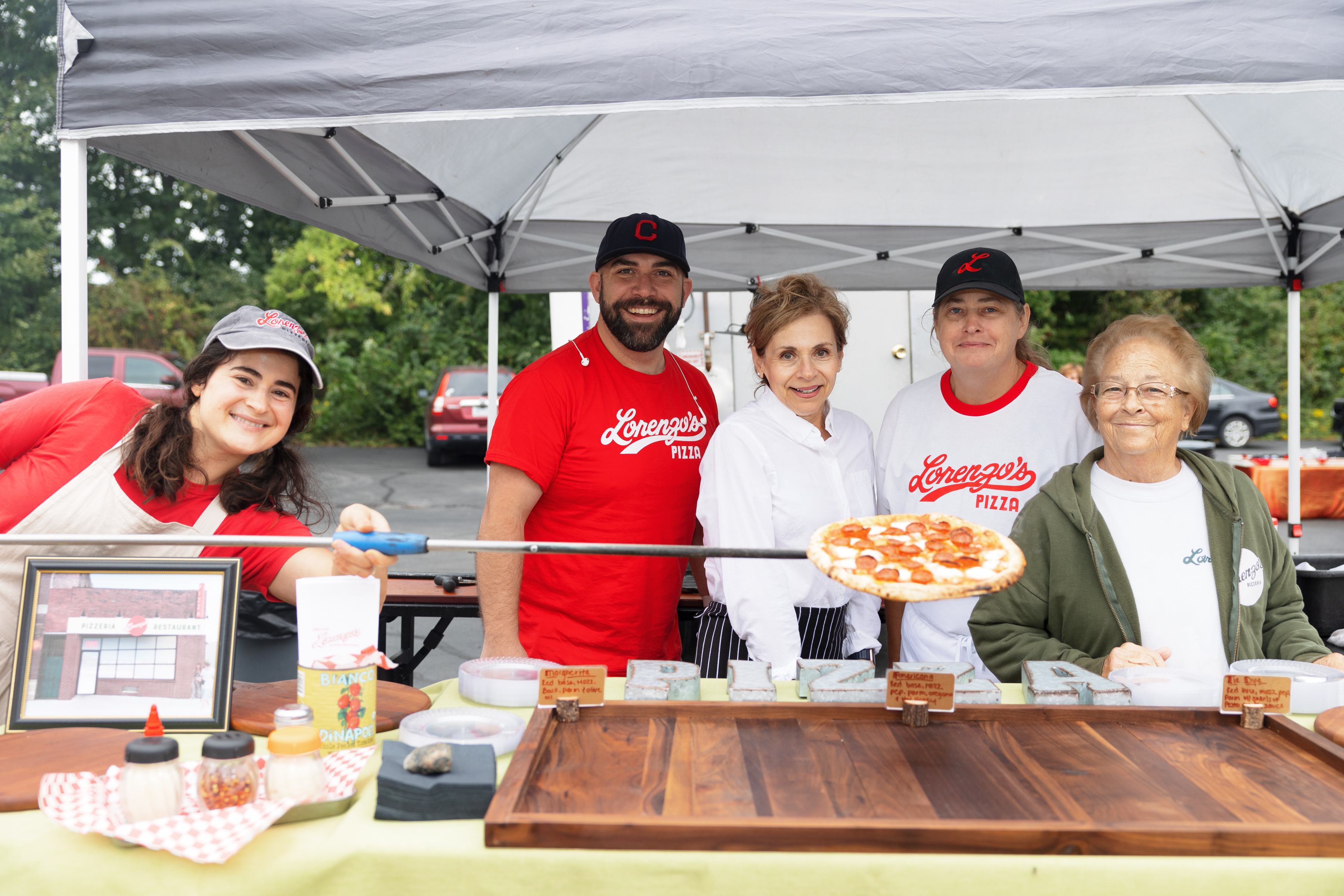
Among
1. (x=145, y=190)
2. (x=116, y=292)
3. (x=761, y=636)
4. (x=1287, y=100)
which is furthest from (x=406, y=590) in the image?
(x=145, y=190)

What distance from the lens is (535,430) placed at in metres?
2.73

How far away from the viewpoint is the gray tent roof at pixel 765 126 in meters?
1.99

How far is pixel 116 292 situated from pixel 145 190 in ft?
12.6

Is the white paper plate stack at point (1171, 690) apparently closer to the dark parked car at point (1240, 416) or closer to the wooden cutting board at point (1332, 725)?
the wooden cutting board at point (1332, 725)

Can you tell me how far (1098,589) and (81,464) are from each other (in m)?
2.39

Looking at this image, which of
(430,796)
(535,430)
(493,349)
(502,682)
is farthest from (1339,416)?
(430,796)

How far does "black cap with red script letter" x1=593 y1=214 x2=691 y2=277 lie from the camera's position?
2.81m

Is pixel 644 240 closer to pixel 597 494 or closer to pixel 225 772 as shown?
pixel 597 494

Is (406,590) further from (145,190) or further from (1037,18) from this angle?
(145,190)

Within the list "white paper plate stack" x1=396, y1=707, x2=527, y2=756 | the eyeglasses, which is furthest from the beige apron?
the eyeglasses

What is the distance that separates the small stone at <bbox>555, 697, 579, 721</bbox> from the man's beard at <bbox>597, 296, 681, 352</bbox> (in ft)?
4.10

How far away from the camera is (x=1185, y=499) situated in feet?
7.72

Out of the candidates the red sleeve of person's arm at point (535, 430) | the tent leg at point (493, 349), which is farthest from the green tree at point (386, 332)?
the red sleeve of person's arm at point (535, 430)

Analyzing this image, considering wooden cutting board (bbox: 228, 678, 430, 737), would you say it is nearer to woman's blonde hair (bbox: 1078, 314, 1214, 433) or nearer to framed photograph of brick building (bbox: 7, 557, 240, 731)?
framed photograph of brick building (bbox: 7, 557, 240, 731)
